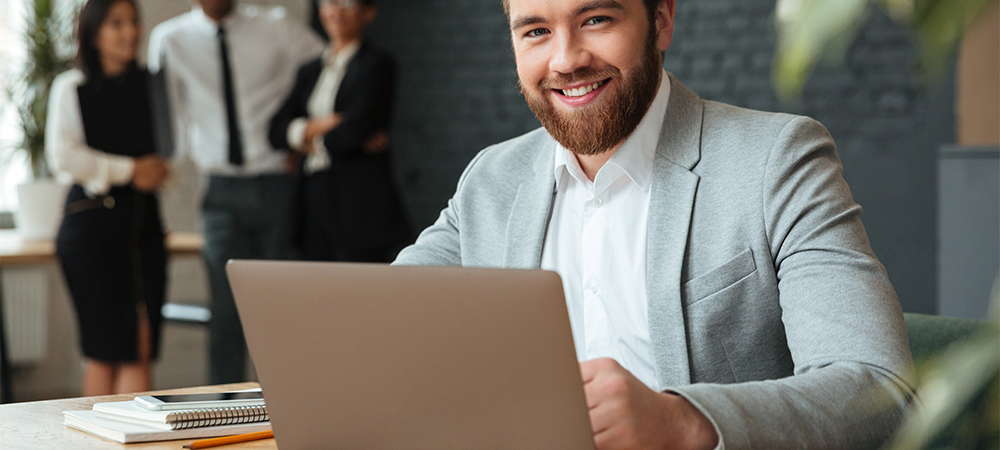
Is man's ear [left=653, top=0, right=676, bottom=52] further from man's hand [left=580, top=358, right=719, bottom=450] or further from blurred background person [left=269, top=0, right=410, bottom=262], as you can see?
blurred background person [left=269, top=0, right=410, bottom=262]

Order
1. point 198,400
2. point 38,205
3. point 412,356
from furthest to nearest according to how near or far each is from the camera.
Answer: point 38,205, point 198,400, point 412,356

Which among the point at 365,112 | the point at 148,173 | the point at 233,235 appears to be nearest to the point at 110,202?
the point at 148,173

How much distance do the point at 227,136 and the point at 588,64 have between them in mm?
2524

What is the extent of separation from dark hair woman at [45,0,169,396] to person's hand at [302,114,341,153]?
51 centimetres

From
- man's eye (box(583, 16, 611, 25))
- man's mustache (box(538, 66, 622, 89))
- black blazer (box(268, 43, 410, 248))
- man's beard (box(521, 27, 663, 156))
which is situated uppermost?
man's eye (box(583, 16, 611, 25))

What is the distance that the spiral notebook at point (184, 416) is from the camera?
3.33 feet

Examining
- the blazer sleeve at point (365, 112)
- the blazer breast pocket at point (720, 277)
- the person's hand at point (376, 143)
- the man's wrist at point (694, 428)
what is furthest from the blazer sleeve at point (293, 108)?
the man's wrist at point (694, 428)

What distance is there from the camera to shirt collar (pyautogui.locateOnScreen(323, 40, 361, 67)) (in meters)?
3.50

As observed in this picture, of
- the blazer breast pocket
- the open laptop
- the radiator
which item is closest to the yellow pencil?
the open laptop

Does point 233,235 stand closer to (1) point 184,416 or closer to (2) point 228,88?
(2) point 228,88

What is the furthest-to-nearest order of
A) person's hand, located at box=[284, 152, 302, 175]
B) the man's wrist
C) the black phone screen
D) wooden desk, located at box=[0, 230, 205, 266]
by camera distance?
person's hand, located at box=[284, 152, 302, 175]
wooden desk, located at box=[0, 230, 205, 266]
the black phone screen
the man's wrist

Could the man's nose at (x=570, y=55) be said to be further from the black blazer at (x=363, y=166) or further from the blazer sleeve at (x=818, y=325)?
the black blazer at (x=363, y=166)

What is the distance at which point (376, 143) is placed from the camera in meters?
3.46

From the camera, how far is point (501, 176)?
1.43 meters
